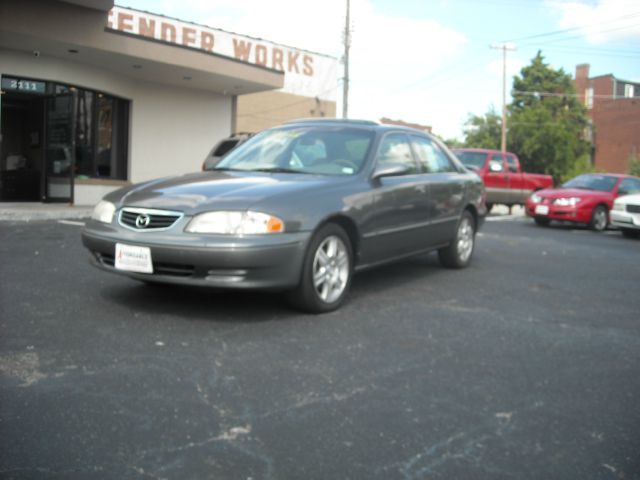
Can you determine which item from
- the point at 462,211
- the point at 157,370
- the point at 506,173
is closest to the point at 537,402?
the point at 157,370

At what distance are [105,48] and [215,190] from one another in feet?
32.2

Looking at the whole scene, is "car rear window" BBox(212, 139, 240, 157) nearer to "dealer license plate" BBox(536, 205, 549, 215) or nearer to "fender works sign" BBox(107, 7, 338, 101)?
"fender works sign" BBox(107, 7, 338, 101)

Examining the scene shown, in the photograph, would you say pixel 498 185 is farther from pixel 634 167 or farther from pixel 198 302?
pixel 634 167

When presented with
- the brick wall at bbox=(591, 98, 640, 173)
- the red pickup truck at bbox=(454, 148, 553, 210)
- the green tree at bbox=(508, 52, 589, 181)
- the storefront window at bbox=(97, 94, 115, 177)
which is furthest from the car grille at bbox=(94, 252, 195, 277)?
the brick wall at bbox=(591, 98, 640, 173)

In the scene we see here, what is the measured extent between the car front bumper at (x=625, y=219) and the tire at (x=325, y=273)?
10.3 metres

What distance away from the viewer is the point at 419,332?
15.0ft

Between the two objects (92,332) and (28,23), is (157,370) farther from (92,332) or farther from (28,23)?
(28,23)

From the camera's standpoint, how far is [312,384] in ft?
11.3

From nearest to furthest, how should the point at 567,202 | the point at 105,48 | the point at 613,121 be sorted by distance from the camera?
the point at 105,48
the point at 567,202
the point at 613,121

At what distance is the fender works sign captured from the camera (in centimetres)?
2341

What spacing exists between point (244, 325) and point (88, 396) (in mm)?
1520

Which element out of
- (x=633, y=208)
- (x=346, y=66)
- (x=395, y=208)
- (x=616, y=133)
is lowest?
(x=395, y=208)

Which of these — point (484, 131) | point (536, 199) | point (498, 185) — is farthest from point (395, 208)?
point (484, 131)

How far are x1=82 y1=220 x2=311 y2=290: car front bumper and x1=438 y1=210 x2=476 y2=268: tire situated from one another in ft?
9.80
